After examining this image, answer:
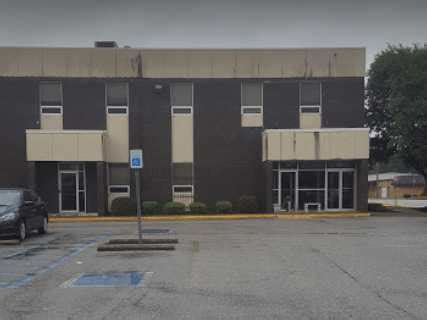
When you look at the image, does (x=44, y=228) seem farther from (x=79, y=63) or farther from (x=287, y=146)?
(x=287, y=146)

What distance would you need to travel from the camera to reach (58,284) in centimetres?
837

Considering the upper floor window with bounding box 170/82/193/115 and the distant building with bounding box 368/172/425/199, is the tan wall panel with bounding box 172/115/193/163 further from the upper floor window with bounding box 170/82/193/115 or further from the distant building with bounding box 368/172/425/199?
the distant building with bounding box 368/172/425/199

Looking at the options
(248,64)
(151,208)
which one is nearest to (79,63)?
(151,208)

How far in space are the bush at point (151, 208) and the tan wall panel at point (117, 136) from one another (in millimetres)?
2933

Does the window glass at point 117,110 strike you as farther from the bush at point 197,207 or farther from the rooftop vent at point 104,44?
the bush at point 197,207

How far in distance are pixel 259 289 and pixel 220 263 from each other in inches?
99.5

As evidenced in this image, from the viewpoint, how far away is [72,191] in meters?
24.7

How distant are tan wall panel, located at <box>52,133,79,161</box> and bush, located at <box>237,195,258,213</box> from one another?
8355 mm

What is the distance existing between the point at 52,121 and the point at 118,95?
361 cm

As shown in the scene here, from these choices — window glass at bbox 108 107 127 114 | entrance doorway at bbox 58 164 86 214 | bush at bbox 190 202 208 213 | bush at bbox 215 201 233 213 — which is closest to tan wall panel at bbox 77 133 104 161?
entrance doorway at bbox 58 164 86 214

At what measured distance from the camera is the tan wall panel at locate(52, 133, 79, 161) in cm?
2334

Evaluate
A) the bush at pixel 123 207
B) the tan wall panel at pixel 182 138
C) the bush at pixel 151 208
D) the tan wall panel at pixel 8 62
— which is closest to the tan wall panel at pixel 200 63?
the tan wall panel at pixel 182 138

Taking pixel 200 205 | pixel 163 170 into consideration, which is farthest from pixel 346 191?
pixel 163 170

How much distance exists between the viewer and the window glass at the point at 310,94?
985 inches
